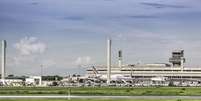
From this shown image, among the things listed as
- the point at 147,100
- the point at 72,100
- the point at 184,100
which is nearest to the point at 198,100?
the point at 184,100

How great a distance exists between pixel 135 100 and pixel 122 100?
6.40 ft

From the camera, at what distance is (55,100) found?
78750 millimetres

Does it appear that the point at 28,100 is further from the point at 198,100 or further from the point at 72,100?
the point at 198,100

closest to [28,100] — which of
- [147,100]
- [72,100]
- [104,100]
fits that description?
[72,100]

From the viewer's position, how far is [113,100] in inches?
3130

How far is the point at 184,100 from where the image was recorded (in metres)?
77.6

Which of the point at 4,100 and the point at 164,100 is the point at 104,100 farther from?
the point at 4,100

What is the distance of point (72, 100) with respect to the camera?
78.9 metres

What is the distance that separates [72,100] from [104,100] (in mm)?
4841

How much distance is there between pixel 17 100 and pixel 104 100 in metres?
13.0

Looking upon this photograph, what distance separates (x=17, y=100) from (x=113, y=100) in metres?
14.4

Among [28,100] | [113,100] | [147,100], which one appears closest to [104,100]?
[113,100]

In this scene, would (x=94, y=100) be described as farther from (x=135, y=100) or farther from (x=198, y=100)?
(x=198, y=100)

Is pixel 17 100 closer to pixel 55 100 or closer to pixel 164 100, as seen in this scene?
pixel 55 100
